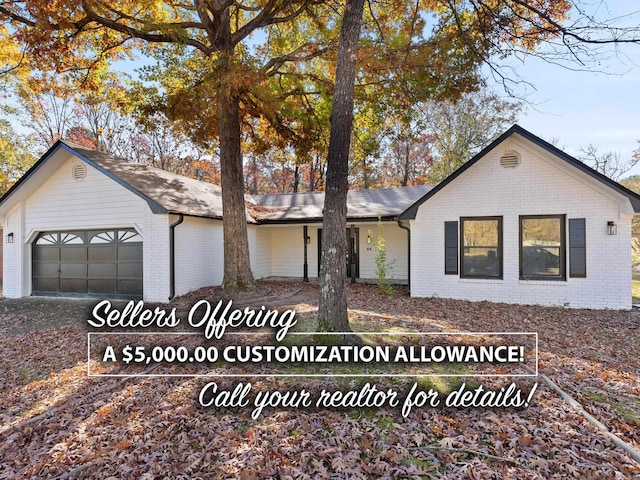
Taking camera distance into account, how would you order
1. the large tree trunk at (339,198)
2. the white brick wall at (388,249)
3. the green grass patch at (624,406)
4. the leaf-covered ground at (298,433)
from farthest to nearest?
the white brick wall at (388,249) → the large tree trunk at (339,198) → the green grass patch at (624,406) → the leaf-covered ground at (298,433)

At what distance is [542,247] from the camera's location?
30.3 feet

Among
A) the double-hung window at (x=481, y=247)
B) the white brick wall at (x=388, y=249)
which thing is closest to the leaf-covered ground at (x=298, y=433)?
the double-hung window at (x=481, y=247)

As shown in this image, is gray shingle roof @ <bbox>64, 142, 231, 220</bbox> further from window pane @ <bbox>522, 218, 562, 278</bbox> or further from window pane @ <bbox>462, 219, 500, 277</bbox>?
window pane @ <bbox>522, 218, 562, 278</bbox>

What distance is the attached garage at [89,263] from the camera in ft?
34.6

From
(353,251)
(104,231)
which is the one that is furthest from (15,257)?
(353,251)

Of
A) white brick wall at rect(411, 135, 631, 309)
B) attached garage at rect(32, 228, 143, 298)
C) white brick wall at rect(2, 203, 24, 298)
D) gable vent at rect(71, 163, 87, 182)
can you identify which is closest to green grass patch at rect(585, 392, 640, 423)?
white brick wall at rect(411, 135, 631, 309)

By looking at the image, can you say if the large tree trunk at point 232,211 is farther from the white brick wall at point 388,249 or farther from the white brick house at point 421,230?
the white brick wall at point 388,249

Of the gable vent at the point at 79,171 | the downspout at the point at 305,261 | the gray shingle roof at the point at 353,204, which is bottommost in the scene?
the downspout at the point at 305,261

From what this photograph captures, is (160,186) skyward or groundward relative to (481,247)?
skyward

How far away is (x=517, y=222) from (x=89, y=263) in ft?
41.1

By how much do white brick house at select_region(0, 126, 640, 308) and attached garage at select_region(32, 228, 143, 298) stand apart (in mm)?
35

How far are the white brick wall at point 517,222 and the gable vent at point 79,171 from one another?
10.00 metres

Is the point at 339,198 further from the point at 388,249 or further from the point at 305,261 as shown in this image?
the point at 305,261

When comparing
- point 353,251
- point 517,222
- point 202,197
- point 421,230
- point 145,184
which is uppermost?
point 145,184
